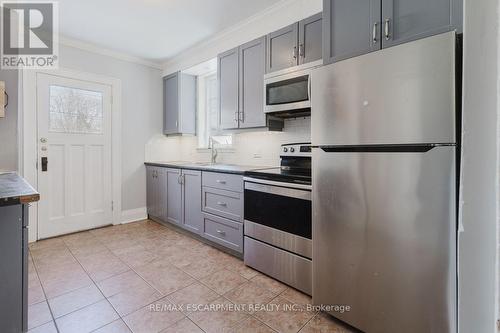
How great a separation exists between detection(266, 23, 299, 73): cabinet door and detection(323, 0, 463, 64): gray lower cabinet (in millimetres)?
546

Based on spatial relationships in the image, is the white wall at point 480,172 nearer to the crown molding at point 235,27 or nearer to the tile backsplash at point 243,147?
the tile backsplash at point 243,147

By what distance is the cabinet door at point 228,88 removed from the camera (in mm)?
2801

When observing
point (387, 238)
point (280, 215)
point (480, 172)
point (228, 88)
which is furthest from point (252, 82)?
point (480, 172)

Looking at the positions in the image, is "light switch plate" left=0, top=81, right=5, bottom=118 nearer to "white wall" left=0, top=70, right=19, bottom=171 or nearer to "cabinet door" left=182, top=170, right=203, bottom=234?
"white wall" left=0, top=70, right=19, bottom=171

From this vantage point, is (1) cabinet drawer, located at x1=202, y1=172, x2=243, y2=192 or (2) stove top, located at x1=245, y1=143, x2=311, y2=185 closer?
(2) stove top, located at x1=245, y1=143, x2=311, y2=185

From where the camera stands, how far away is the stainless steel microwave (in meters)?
2.08

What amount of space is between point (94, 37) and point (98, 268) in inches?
108

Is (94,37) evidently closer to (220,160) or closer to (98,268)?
(220,160)

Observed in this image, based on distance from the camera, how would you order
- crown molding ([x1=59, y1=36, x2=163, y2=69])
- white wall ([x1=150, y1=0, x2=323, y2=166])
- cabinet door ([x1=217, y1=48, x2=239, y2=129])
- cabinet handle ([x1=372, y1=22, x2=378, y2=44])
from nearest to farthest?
cabinet handle ([x1=372, y1=22, x2=378, y2=44]), white wall ([x1=150, y1=0, x2=323, y2=166]), cabinet door ([x1=217, y1=48, x2=239, y2=129]), crown molding ([x1=59, y1=36, x2=163, y2=69])

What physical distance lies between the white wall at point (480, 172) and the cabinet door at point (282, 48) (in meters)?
1.87

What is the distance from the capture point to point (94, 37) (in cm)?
308

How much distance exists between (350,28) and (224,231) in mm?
2083

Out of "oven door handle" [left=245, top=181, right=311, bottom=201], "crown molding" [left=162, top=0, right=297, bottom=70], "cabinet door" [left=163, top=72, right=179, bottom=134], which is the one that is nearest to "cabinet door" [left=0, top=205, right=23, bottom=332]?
"oven door handle" [left=245, top=181, right=311, bottom=201]

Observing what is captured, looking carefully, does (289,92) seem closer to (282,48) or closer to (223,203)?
(282,48)
